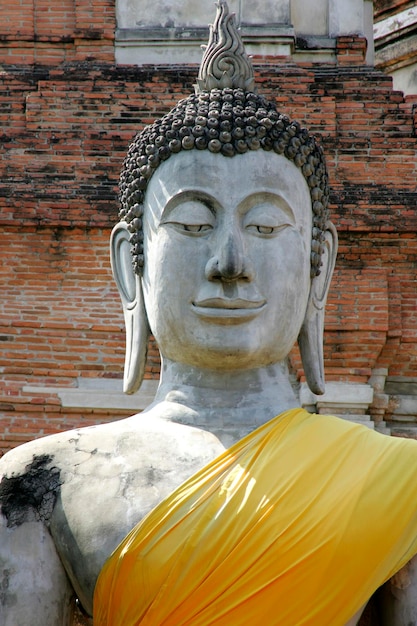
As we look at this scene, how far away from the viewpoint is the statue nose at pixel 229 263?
6094mm

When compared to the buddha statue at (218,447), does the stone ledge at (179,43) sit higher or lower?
higher

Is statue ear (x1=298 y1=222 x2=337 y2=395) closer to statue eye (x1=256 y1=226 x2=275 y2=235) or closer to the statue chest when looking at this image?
statue eye (x1=256 y1=226 x2=275 y2=235)

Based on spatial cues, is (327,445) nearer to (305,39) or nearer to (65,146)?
(65,146)

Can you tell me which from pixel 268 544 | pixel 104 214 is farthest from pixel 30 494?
pixel 104 214

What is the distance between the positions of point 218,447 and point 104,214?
9150 millimetres

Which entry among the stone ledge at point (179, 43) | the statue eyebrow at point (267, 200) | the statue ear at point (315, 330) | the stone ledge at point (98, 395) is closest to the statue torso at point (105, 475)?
the statue ear at point (315, 330)

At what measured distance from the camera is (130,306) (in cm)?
666

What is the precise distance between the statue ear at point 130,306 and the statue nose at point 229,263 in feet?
1.76

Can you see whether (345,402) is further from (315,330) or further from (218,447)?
(218,447)

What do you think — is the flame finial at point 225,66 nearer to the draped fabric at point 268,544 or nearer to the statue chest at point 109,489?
the statue chest at point 109,489

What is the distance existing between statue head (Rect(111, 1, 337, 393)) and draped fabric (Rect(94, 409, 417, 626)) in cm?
56

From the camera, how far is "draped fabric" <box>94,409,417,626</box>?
18.6ft

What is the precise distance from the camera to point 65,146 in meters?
15.4

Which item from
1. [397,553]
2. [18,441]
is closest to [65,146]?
[18,441]
